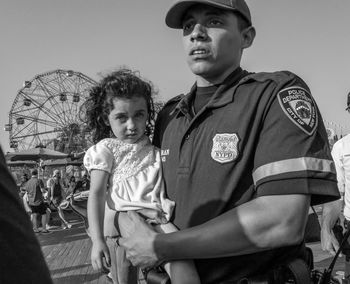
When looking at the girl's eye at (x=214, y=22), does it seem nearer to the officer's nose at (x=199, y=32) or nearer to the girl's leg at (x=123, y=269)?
the officer's nose at (x=199, y=32)

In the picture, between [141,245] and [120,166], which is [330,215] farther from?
[141,245]

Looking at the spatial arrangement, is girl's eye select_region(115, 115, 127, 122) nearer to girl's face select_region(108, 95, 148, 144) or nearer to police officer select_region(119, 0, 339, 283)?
girl's face select_region(108, 95, 148, 144)

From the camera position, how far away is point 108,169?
2.17 metres

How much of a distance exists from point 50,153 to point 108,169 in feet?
61.7

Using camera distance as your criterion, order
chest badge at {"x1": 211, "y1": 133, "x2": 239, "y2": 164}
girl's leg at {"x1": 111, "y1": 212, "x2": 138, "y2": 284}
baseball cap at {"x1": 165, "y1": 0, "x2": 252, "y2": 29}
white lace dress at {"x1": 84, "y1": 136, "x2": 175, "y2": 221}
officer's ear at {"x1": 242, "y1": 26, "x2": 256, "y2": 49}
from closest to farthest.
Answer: chest badge at {"x1": 211, "y1": 133, "x2": 239, "y2": 164}
baseball cap at {"x1": 165, "y1": 0, "x2": 252, "y2": 29}
officer's ear at {"x1": 242, "y1": 26, "x2": 256, "y2": 49}
white lace dress at {"x1": 84, "y1": 136, "x2": 175, "y2": 221}
girl's leg at {"x1": 111, "y1": 212, "x2": 138, "y2": 284}

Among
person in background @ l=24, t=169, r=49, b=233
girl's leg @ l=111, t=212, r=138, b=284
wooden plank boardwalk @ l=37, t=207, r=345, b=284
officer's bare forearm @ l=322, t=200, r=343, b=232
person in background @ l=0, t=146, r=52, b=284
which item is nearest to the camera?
person in background @ l=0, t=146, r=52, b=284

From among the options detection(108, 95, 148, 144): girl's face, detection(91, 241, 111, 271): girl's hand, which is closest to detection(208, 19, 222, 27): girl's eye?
detection(108, 95, 148, 144): girl's face

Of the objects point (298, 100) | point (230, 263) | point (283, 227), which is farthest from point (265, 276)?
point (298, 100)

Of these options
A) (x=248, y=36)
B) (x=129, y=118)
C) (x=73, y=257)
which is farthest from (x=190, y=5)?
(x=73, y=257)

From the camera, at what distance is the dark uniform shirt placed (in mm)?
1319

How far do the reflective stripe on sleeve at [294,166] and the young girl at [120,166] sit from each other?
2.10 feet

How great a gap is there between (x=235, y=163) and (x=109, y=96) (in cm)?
105

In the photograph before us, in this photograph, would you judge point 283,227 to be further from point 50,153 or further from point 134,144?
point 50,153

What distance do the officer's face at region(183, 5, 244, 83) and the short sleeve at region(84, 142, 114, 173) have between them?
74cm
